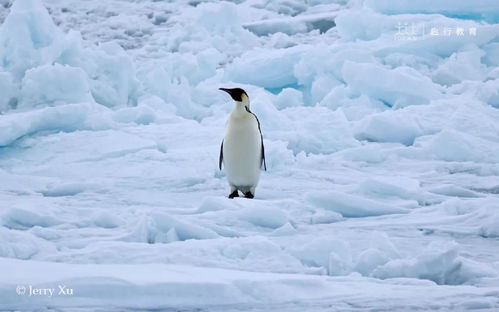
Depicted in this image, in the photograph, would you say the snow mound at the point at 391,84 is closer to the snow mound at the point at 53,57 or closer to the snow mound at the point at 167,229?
the snow mound at the point at 53,57

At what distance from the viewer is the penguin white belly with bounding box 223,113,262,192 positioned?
16.1 ft

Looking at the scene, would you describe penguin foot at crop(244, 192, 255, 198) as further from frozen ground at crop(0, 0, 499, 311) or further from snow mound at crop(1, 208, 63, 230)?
snow mound at crop(1, 208, 63, 230)

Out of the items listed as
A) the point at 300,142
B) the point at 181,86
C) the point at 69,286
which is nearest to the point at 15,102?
the point at 181,86

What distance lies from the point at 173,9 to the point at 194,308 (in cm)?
1042

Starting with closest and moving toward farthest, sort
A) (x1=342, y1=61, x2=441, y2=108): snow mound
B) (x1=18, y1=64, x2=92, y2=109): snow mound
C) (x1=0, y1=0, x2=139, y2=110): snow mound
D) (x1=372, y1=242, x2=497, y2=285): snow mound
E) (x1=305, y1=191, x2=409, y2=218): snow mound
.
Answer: (x1=372, y1=242, x2=497, y2=285): snow mound
(x1=305, y1=191, x2=409, y2=218): snow mound
(x1=18, y1=64, x2=92, y2=109): snow mound
(x1=0, y1=0, x2=139, y2=110): snow mound
(x1=342, y1=61, x2=441, y2=108): snow mound

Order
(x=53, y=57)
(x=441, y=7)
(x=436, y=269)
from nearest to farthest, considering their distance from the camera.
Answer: (x=436, y=269) < (x=53, y=57) < (x=441, y=7)

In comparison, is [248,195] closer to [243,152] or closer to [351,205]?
[243,152]

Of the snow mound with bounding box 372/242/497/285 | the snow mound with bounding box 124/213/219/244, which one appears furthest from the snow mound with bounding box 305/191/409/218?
the snow mound with bounding box 372/242/497/285

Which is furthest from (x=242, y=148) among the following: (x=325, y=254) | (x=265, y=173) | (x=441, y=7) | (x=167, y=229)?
(x=441, y=7)

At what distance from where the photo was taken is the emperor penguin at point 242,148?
4.91 metres

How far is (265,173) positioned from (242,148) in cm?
62

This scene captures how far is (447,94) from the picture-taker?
25.2ft

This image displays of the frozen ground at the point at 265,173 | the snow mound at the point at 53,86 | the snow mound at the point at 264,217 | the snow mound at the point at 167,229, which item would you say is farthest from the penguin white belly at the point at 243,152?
the snow mound at the point at 53,86

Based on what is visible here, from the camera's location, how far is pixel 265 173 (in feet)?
18.1
